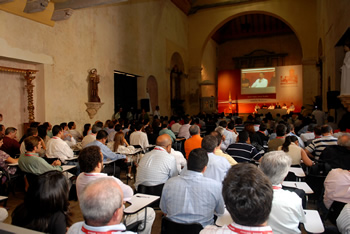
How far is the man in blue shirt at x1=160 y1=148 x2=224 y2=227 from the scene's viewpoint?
87.0 inches

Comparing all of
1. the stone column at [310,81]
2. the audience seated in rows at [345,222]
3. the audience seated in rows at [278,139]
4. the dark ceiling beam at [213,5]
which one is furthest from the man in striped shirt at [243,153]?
the dark ceiling beam at [213,5]

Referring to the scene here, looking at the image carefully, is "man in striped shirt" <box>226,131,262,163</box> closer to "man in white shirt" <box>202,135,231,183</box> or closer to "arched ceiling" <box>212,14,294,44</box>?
"man in white shirt" <box>202,135,231,183</box>

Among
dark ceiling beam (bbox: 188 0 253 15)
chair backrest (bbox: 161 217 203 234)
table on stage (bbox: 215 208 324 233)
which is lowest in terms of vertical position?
chair backrest (bbox: 161 217 203 234)

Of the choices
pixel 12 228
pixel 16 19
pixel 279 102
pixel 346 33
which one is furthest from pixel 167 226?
pixel 279 102

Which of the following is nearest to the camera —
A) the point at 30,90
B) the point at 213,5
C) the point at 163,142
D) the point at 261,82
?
the point at 163,142

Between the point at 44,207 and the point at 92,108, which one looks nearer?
the point at 44,207

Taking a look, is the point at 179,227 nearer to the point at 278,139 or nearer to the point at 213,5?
the point at 278,139

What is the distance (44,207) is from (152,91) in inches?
468

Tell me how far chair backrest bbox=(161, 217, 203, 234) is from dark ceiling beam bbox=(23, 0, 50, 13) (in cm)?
633

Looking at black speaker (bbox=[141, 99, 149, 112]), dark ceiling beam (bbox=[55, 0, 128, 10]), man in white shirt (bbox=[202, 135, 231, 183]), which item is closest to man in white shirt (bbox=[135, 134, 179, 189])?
man in white shirt (bbox=[202, 135, 231, 183])

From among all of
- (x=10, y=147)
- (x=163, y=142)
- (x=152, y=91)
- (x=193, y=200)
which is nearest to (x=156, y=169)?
(x=163, y=142)

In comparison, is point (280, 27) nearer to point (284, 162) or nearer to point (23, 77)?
point (23, 77)

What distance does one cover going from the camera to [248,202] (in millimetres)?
1278

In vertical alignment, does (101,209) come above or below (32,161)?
above
